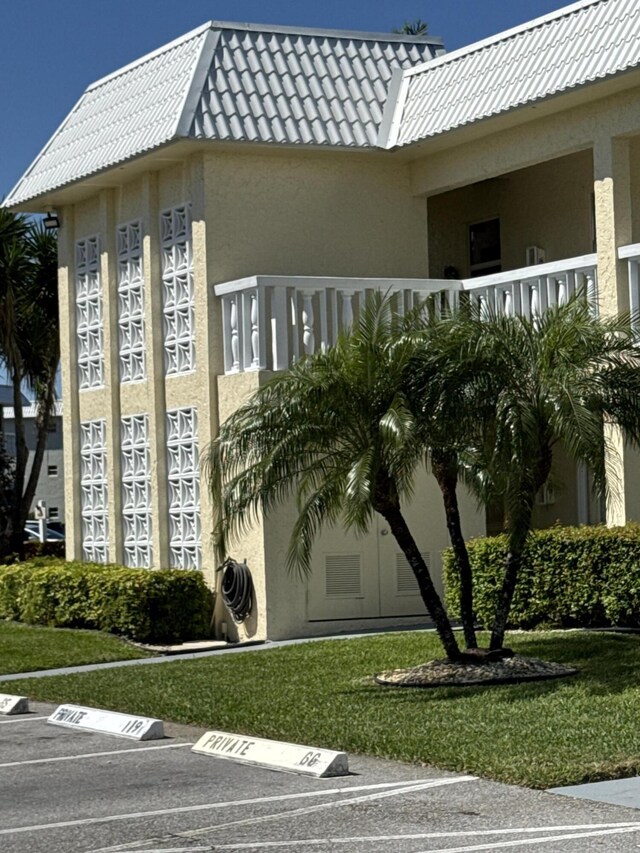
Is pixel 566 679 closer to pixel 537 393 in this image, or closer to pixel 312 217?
pixel 537 393

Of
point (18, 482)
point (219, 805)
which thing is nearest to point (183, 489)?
point (18, 482)

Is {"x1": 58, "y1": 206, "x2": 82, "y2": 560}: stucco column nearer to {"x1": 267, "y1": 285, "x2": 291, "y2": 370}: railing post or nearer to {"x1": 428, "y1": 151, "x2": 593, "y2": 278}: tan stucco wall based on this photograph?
{"x1": 428, "y1": 151, "x2": 593, "y2": 278}: tan stucco wall

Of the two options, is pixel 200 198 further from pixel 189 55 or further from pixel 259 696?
pixel 259 696

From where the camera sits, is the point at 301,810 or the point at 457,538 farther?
the point at 457,538

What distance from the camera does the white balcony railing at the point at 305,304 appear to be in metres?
18.4

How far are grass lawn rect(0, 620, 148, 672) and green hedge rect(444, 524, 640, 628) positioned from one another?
13.4ft

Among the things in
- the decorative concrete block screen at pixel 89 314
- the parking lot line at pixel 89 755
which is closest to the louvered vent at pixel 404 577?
the decorative concrete block screen at pixel 89 314

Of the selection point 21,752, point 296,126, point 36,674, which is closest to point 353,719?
point 21,752

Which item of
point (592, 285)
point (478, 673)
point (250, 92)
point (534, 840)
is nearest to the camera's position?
point (534, 840)

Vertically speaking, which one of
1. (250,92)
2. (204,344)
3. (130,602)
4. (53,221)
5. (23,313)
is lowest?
(130,602)

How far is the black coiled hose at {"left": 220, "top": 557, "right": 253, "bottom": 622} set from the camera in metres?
18.6

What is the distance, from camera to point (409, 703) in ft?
41.7

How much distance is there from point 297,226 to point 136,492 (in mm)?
4313

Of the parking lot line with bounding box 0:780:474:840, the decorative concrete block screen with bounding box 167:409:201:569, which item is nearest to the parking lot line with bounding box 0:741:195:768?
the parking lot line with bounding box 0:780:474:840
